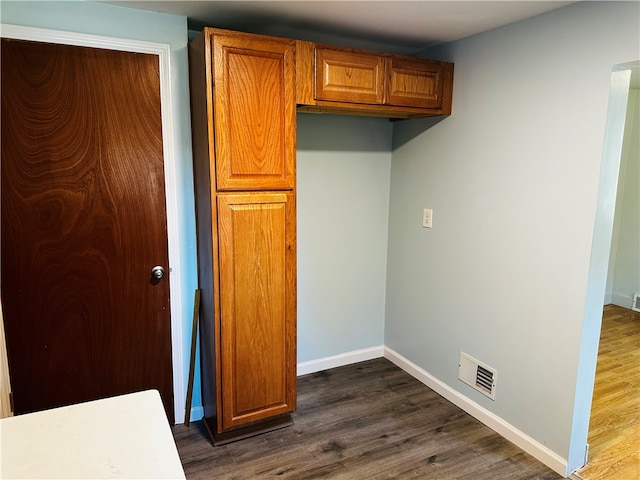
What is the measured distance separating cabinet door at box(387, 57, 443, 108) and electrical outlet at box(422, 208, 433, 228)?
2.22ft

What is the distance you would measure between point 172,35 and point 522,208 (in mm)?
2029

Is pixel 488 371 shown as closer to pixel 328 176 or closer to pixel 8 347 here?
pixel 328 176

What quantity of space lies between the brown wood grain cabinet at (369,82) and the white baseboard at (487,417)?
1.78 meters

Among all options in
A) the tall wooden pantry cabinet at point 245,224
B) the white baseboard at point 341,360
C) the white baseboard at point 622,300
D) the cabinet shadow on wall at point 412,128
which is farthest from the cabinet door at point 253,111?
the white baseboard at point 622,300

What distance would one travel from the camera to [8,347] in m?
2.07

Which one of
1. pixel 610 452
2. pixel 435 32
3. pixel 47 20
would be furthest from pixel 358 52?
pixel 610 452

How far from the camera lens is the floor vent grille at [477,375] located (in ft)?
8.17

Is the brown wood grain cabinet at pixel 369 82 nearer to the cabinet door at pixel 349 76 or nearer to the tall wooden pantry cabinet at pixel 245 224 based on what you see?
the cabinet door at pixel 349 76

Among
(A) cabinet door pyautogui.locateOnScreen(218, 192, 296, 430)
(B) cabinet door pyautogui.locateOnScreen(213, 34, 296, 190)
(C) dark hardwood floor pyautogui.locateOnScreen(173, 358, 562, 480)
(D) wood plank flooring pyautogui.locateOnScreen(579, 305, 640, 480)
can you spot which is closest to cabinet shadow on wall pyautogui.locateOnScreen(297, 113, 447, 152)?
(B) cabinet door pyautogui.locateOnScreen(213, 34, 296, 190)

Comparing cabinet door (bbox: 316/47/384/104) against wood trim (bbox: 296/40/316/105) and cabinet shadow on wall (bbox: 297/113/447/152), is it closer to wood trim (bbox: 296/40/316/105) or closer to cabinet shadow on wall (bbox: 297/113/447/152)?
wood trim (bbox: 296/40/316/105)

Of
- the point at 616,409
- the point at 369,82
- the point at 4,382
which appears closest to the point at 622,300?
the point at 616,409

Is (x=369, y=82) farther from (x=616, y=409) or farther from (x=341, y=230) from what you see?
(x=616, y=409)

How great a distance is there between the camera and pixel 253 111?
2.08 metres

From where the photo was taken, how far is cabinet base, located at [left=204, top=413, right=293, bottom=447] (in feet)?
7.61
